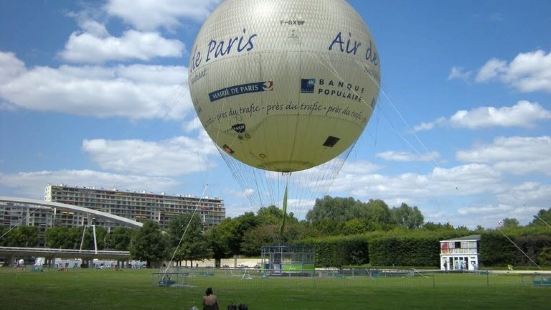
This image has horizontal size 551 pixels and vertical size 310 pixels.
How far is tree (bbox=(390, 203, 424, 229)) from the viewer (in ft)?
403

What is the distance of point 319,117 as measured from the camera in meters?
23.4

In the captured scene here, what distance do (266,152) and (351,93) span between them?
4.20m

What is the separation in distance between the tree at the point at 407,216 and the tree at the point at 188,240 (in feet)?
135

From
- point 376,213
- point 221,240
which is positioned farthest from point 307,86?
A: point 376,213

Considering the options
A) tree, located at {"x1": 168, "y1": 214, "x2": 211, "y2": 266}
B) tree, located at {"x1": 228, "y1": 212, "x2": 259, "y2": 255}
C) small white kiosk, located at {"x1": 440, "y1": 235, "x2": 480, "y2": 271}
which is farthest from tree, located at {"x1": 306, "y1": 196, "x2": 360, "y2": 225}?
small white kiosk, located at {"x1": 440, "y1": 235, "x2": 480, "y2": 271}

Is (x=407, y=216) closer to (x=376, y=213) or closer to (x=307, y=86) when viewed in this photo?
(x=376, y=213)

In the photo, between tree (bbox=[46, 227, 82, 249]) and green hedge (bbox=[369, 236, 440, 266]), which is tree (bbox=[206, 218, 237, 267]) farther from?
tree (bbox=[46, 227, 82, 249])

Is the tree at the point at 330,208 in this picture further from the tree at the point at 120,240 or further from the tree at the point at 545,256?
the tree at the point at 545,256

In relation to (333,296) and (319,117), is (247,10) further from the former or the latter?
(333,296)

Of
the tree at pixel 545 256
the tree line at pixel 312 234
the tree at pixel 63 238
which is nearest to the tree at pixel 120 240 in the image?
the tree line at pixel 312 234

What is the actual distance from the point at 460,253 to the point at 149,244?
174ft

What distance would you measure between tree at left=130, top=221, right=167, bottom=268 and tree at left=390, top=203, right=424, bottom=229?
160 feet

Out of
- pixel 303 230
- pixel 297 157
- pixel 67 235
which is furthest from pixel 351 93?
pixel 67 235

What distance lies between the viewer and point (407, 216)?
407 feet
